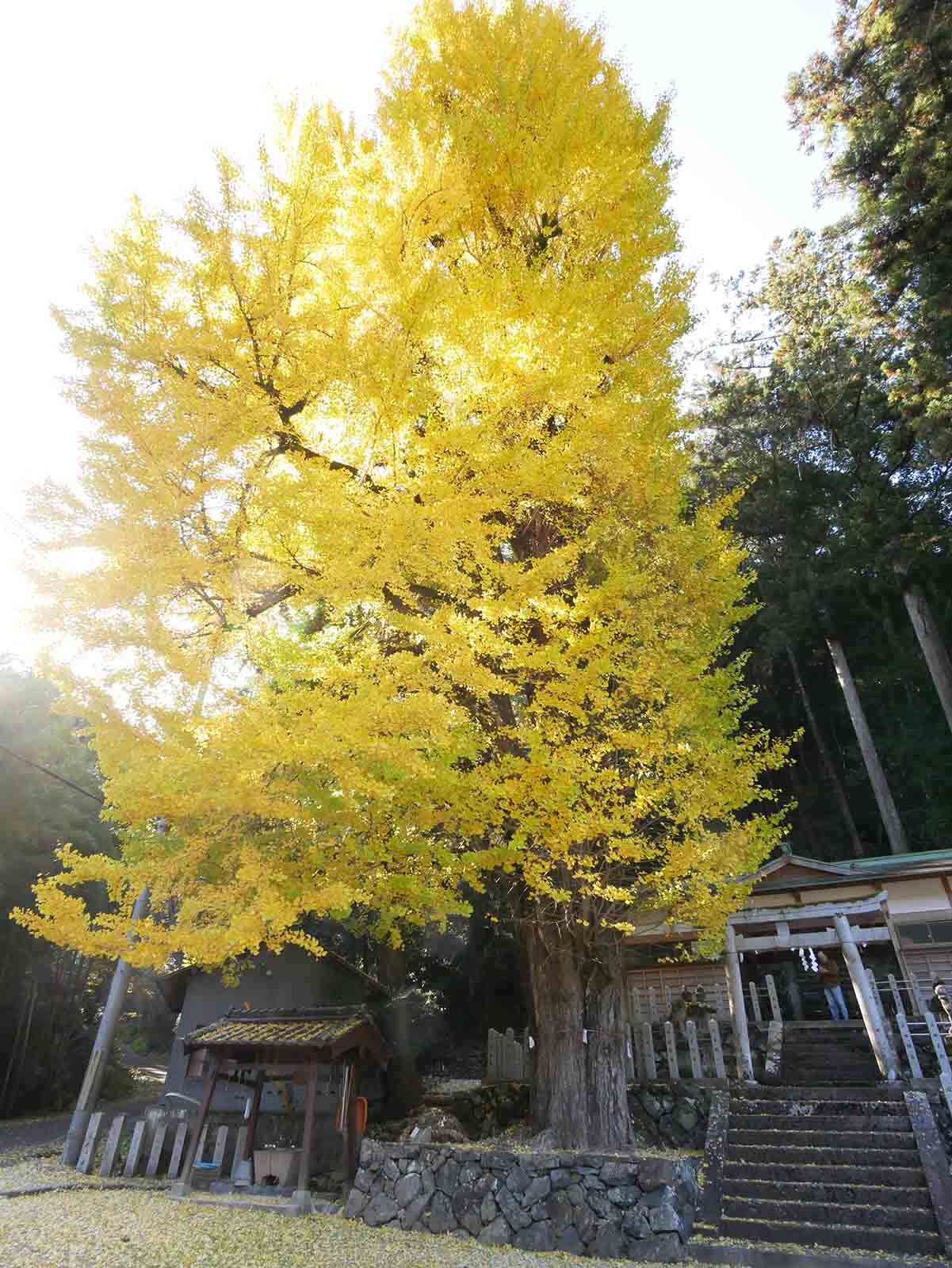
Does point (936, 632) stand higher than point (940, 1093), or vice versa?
point (936, 632)

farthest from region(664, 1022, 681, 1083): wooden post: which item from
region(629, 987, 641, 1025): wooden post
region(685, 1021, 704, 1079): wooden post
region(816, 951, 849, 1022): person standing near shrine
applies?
region(816, 951, 849, 1022): person standing near shrine

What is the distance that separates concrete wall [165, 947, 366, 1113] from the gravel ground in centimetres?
544

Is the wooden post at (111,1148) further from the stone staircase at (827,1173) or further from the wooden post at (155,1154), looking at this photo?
the stone staircase at (827,1173)

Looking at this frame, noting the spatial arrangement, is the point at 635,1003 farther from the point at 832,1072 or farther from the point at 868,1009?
the point at 868,1009

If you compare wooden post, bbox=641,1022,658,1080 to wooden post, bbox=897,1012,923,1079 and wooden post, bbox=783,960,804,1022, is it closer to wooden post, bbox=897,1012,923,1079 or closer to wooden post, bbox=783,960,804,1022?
wooden post, bbox=897,1012,923,1079

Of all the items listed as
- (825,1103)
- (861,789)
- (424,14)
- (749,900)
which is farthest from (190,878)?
(861,789)

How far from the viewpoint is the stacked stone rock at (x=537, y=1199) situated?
5.78 m

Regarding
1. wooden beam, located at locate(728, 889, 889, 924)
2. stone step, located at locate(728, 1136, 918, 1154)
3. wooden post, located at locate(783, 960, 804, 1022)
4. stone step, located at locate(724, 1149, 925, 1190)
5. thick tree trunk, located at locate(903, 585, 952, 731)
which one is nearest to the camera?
stone step, located at locate(724, 1149, 925, 1190)

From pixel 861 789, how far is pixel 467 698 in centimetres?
1776

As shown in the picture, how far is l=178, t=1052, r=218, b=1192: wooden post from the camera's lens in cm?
742

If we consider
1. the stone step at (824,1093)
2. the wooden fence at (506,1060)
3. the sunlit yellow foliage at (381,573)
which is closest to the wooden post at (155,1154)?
the sunlit yellow foliage at (381,573)

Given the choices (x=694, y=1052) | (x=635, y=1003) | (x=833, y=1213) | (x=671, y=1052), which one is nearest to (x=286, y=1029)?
(x=671, y=1052)

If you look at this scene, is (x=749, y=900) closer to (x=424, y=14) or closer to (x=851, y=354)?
(x=851, y=354)

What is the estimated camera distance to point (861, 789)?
20500 millimetres
